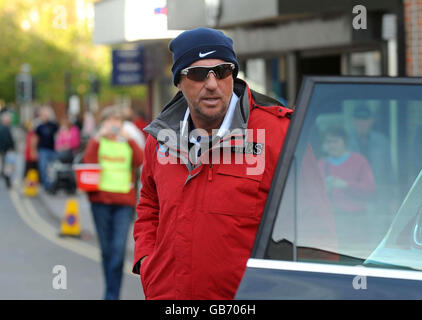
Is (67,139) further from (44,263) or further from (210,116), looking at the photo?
(210,116)

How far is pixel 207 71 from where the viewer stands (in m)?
3.37

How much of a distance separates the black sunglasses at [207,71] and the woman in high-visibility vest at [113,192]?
4.95m

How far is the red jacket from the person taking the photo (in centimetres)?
319

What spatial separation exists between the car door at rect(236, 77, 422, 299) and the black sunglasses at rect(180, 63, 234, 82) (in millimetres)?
577

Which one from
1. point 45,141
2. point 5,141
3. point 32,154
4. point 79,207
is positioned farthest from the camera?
point 5,141

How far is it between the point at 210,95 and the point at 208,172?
31 centimetres

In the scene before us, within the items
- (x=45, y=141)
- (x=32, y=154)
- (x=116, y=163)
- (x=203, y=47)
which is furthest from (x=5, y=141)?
(x=203, y=47)

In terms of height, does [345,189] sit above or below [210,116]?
below

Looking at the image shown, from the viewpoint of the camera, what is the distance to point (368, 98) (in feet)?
Answer: 9.26

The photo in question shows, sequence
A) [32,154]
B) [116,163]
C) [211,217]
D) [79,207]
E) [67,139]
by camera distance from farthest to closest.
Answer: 1. [32,154]
2. [67,139]
3. [79,207]
4. [116,163]
5. [211,217]

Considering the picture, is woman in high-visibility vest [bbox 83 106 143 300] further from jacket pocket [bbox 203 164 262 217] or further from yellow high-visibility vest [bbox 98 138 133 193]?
jacket pocket [bbox 203 164 262 217]

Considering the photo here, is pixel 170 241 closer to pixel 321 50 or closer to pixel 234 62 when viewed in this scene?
pixel 234 62

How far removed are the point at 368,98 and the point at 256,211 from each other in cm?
63
